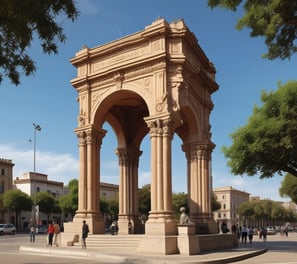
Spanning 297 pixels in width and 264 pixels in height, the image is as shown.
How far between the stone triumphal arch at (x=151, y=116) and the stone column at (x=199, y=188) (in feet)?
0.19

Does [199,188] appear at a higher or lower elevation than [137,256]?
higher

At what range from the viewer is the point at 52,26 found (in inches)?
383

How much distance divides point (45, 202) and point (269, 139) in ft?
207

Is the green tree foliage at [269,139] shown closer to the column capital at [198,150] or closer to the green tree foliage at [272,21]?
the column capital at [198,150]

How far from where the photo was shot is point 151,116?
22719mm

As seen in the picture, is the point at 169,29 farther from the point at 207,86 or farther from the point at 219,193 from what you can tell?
the point at 219,193

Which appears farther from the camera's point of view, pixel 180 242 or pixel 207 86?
pixel 207 86

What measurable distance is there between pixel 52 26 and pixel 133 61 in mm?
14260

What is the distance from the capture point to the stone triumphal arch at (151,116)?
2214 centimetres

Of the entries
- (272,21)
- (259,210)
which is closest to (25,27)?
(272,21)

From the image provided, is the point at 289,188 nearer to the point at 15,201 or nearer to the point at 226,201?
the point at 15,201

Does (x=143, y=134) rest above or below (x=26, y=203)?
above

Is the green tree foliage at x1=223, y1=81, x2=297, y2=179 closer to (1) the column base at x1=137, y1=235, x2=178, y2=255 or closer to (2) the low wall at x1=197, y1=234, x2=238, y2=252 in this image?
(2) the low wall at x1=197, y1=234, x2=238, y2=252

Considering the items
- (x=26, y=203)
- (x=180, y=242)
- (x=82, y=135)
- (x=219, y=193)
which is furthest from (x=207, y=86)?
(x=219, y=193)
